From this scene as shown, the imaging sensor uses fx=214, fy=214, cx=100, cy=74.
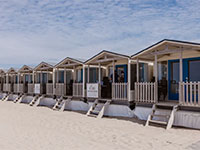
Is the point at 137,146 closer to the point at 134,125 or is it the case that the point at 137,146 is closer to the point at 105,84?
the point at 134,125

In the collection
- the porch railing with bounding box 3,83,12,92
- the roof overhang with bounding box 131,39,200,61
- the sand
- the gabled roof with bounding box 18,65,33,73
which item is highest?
the roof overhang with bounding box 131,39,200,61

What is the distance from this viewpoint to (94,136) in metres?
7.19

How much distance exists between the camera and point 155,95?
9.11 metres

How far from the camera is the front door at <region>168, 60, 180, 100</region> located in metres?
10.4

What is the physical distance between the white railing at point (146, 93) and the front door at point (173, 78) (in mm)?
1273

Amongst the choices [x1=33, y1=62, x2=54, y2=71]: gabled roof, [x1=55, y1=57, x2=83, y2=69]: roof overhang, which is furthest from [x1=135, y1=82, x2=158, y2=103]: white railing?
[x1=33, y1=62, x2=54, y2=71]: gabled roof

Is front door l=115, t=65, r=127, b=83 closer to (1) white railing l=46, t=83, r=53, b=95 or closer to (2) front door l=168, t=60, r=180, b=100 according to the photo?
(2) front door l=168, t=60, r=180, b=100

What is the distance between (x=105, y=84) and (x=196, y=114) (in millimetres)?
5243

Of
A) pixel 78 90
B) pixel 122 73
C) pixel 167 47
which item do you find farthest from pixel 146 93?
pixel 78 90

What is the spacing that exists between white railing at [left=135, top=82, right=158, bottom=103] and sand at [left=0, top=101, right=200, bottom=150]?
3.66 ft

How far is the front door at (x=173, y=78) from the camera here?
10406 millimetres

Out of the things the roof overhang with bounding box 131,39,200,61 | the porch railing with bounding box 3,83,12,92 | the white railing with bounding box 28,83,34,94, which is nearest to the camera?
the roof overhang with bounding box 131,39,200,61

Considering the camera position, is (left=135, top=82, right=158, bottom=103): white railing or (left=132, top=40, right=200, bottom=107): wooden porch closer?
(left=132, top=40, right=200, bottom=107): wooden porch

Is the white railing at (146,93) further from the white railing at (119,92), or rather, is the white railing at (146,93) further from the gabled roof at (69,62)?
the gabled roof at (69,62)
